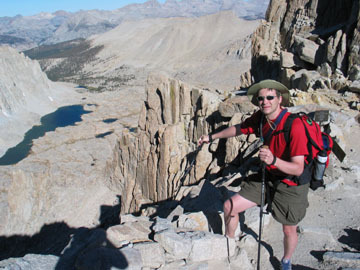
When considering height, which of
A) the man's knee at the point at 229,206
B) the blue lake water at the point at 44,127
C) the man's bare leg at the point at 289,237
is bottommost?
the blue lake water at the point at 44,127

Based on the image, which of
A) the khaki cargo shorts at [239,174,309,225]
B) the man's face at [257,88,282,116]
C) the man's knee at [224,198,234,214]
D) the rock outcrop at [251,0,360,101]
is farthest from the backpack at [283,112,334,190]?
the rock outcrop at [251,0,360,101]

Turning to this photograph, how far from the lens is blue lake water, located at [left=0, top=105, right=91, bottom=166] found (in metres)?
44.2

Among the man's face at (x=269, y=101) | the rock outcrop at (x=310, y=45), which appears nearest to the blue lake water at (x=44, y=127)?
the rock outcrop at (x=310, y=45)

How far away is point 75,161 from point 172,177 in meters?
23.8

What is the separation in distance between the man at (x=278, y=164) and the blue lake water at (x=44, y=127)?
45.1 metres

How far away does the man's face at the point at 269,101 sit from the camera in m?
4.06

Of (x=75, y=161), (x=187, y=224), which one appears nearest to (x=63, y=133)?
(x=75, y=161)

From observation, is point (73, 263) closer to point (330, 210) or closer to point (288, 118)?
point (288, 118)

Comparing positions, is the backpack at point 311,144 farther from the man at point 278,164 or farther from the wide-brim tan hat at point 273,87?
the wide-brim tan hat at point 273,87

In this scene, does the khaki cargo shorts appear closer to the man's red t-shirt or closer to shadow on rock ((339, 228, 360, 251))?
the man's red t-shirt

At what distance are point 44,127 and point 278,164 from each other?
64215mm

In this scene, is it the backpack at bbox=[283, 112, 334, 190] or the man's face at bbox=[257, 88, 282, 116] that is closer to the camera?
the backpack at bbox=[283, 112, 334, 190]

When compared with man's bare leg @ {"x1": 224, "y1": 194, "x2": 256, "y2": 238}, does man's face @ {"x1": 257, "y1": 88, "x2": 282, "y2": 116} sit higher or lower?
higher

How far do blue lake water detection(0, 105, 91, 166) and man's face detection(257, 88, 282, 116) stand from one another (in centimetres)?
4560
